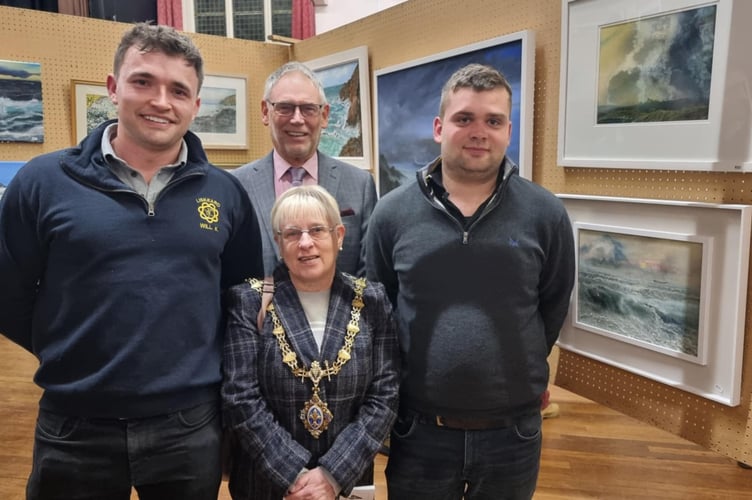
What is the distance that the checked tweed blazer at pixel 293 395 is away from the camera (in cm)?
137

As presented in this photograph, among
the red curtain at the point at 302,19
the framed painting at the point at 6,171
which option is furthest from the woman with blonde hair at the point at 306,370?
the red curtain at the point at 302,19

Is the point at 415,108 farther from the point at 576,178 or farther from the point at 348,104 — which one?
the point at 576,178

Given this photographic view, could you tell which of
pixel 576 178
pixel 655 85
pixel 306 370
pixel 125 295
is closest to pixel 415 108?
pixel 576 178

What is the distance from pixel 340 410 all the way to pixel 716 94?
1.58 m

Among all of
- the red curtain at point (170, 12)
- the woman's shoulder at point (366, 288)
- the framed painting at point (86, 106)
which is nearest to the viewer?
the woman's shoulder at point (366, 288)

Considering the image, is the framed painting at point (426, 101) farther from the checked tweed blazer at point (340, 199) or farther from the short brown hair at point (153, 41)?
the short brown hair at point (153, 41)

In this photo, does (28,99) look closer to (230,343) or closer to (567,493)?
(230,343)

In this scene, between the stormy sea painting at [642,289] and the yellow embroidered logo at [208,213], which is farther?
the stormy sea painting at [642,289]

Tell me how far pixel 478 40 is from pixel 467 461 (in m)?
2.19

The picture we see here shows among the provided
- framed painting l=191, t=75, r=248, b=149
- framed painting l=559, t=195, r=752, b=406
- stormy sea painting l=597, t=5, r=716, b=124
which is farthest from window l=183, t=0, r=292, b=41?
framed painting l=559, t=195, r=752, b=406

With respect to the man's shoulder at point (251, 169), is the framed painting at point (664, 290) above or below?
below

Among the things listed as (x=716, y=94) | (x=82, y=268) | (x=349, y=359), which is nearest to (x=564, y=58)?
(x=716, y=94)

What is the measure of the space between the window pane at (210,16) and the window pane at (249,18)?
6.5 inches

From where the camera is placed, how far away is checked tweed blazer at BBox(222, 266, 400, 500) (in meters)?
1.37
